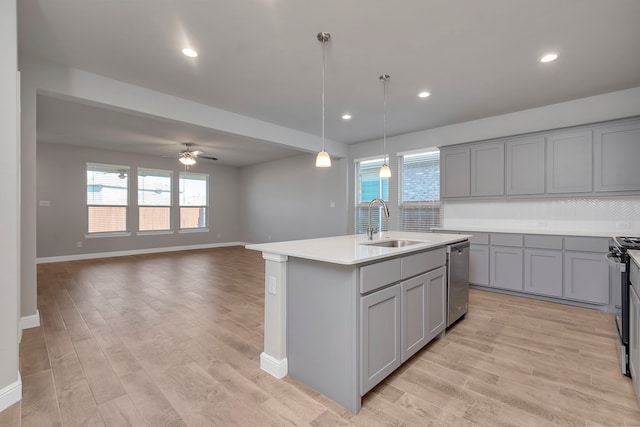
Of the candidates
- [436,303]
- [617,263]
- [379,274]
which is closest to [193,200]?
[436,303]

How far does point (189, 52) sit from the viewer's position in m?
2.86

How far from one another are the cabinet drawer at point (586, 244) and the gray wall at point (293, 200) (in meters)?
3.99

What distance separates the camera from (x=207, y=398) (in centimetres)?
188

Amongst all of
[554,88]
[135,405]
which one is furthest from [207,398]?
[554,88]

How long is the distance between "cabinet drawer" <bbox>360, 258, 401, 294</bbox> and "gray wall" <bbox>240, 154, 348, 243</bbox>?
4.67 meters

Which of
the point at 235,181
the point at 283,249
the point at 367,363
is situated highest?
the point at 235,181

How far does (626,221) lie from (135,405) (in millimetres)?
5526

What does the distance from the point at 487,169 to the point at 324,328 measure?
394cm

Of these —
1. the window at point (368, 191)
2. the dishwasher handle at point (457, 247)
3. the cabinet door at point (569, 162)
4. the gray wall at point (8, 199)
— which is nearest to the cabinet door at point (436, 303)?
the dishwasher handle at point (457, 247)

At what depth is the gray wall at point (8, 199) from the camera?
1805mm

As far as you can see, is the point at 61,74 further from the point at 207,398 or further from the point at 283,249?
the point at 207,398

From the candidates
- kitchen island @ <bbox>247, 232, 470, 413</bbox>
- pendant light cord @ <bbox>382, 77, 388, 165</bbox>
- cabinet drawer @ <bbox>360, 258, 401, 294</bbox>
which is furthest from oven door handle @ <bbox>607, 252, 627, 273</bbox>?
pendant light cord @ <bbox>382, 77, 388, 165</bbox>

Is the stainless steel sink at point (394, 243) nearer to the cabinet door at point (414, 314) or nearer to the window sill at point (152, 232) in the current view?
the cabinet door at point (414, 314)

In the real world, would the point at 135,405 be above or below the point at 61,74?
below
